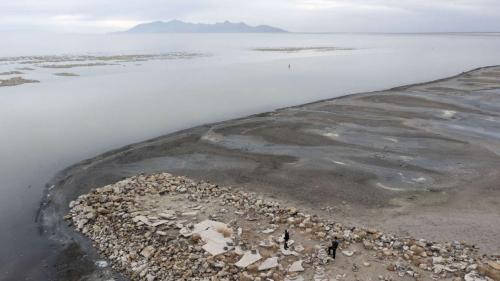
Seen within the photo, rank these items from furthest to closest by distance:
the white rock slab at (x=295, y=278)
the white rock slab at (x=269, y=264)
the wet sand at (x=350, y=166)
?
1. the wet sand at (x=350, y=166)
2. the white rock slab at (x=269, y=264)
3. the white rock slab at (x=295, y=278)

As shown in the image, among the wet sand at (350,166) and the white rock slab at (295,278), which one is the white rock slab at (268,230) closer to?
the white rock slab at (295,278)

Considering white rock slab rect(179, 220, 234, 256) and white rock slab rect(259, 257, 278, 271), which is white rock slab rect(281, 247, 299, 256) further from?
white rock slab rect(179, 220, 234, 256)

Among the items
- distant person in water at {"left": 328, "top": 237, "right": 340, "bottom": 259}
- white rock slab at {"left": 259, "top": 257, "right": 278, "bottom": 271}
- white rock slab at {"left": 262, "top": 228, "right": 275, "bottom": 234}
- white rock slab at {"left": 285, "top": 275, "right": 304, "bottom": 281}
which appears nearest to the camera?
white rock slab at {"left": 285, "top": 275, "right": 304, "bottom": 281}

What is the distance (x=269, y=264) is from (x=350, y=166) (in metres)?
10.6

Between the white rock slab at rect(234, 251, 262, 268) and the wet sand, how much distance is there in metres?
4.52

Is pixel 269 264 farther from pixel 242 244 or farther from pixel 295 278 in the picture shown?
pixel 242 244

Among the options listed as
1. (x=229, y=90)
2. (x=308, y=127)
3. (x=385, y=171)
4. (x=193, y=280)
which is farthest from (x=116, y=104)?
(x=193, y=280)

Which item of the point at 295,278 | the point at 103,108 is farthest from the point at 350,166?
the point at 103,108

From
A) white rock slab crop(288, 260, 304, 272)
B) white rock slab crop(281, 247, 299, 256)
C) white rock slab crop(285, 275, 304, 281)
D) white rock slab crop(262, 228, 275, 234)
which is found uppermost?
white rock slab crop(262, 228, 275, 234)

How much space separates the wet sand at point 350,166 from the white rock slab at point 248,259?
4516 millimetres

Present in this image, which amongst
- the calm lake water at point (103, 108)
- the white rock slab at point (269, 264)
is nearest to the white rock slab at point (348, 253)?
the white rock slab at point (269, 264)

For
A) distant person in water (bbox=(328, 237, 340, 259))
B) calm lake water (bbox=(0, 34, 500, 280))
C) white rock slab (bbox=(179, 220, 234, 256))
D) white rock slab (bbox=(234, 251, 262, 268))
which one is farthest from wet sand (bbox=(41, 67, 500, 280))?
white rock slab (bbox=(234, 251, 262, 268))

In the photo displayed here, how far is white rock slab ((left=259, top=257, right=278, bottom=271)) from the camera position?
12.3m

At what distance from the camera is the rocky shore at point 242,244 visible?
12.1 m
